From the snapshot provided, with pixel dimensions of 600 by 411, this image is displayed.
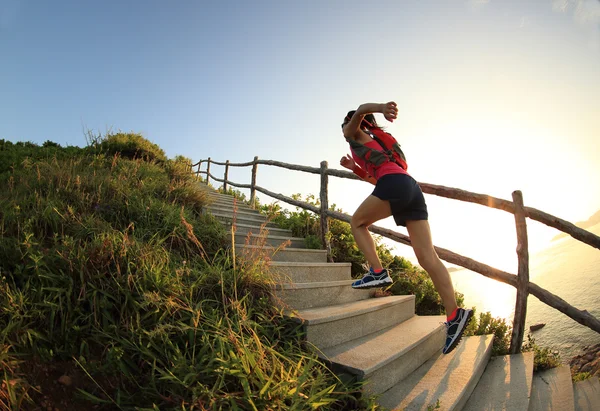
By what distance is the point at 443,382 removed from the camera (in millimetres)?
2660

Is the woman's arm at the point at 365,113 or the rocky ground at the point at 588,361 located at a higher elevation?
the woman's arm at the point at 365,113

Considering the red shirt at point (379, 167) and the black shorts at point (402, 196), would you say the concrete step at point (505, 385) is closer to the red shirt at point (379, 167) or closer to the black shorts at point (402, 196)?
the black shorts at point (402, 196)

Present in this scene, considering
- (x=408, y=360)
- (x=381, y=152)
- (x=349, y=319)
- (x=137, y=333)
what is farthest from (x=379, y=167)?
(x=137, y=333)

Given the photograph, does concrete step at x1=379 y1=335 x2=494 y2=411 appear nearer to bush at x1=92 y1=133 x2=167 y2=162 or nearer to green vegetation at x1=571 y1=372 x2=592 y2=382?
green vegetation at x1=571 y1=372 x2=592 y2=382

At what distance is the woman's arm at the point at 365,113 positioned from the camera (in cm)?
235

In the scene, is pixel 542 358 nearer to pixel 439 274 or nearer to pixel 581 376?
pixel 581 376

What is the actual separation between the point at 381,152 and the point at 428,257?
2.88 ft

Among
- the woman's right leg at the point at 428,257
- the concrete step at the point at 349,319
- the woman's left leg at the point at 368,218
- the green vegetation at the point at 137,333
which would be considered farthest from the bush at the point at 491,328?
the green vegetation at the point at 137,333

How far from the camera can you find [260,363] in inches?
78.4

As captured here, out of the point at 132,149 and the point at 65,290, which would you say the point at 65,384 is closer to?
the point at 65,290

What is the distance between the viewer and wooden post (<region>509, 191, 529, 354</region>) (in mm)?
3343

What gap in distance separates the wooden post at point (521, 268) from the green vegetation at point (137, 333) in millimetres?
2131

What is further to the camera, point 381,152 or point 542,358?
point 542,358

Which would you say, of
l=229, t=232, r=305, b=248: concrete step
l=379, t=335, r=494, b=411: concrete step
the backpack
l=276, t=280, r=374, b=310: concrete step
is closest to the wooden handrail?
l=379, t=335, r=494, b=411: concrete step
